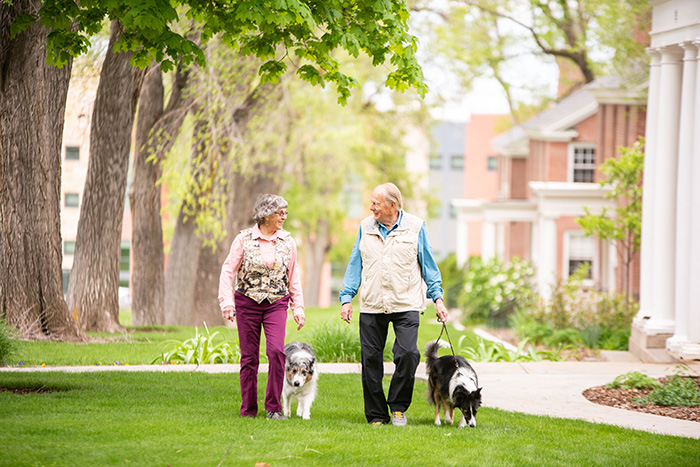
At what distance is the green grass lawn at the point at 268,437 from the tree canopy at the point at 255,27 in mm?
3569

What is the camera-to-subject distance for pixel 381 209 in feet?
24.0

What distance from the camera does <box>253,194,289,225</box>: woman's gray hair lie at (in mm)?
7320

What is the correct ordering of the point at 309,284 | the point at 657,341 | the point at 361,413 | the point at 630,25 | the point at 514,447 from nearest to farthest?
1. the point at 514,447
2. the point at 361,413
3. the point at 657,341
4. the point at 630,25
5. the point at 309,284

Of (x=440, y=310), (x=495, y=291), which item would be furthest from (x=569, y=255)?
(x=440, y=310)

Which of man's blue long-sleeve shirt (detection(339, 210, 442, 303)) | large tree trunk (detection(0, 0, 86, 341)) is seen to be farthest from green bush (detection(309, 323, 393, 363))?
man's blue long-sleeve shirt (detection(339, 210, 442, 303))

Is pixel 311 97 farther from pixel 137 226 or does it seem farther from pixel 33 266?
pixel 33 266

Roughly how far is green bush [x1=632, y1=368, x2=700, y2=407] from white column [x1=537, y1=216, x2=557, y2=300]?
44.5ft

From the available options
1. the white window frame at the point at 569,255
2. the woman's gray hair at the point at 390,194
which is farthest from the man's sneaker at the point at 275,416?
the white window frame at the point at 569,255

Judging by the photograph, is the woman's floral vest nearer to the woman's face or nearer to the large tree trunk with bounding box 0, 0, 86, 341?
the woman's face

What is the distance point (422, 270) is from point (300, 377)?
138cm

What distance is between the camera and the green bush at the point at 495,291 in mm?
23516

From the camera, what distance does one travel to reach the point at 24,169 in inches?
468

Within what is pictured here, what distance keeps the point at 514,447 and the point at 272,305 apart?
2.27 meters

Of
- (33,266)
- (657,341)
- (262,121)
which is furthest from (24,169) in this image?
(657,341)
